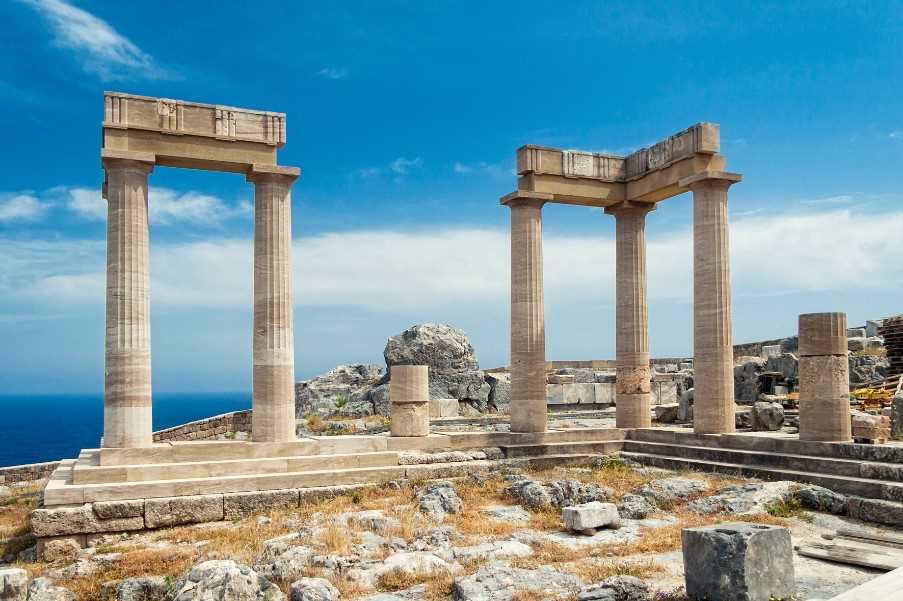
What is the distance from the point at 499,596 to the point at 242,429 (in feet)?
66.8

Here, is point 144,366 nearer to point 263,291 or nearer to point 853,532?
point 263,291

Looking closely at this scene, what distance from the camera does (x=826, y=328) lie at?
49.9 feet

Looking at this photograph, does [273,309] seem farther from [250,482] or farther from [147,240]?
[250,482]

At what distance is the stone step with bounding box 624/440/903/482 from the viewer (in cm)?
1358

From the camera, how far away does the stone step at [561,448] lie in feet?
60.5

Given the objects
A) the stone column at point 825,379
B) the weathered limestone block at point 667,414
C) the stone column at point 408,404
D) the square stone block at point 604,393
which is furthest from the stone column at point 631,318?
the square stone block at point 604,393

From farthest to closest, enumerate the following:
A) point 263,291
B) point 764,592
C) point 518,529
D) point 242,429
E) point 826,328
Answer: point 242,429, point 263,291, point 826,328, point 518,529, point 764,592

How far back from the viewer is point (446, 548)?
10.9 meters

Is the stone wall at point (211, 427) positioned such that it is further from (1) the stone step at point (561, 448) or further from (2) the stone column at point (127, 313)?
(1) the stone step at point (561, 448)

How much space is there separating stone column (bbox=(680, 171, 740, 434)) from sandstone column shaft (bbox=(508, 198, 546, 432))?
154 inches

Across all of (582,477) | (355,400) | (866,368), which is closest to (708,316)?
(582,477)

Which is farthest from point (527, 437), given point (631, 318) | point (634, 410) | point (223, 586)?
point (223, 586)

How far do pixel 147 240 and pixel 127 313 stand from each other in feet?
5.30

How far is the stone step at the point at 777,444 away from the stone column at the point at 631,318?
2.88 feet
